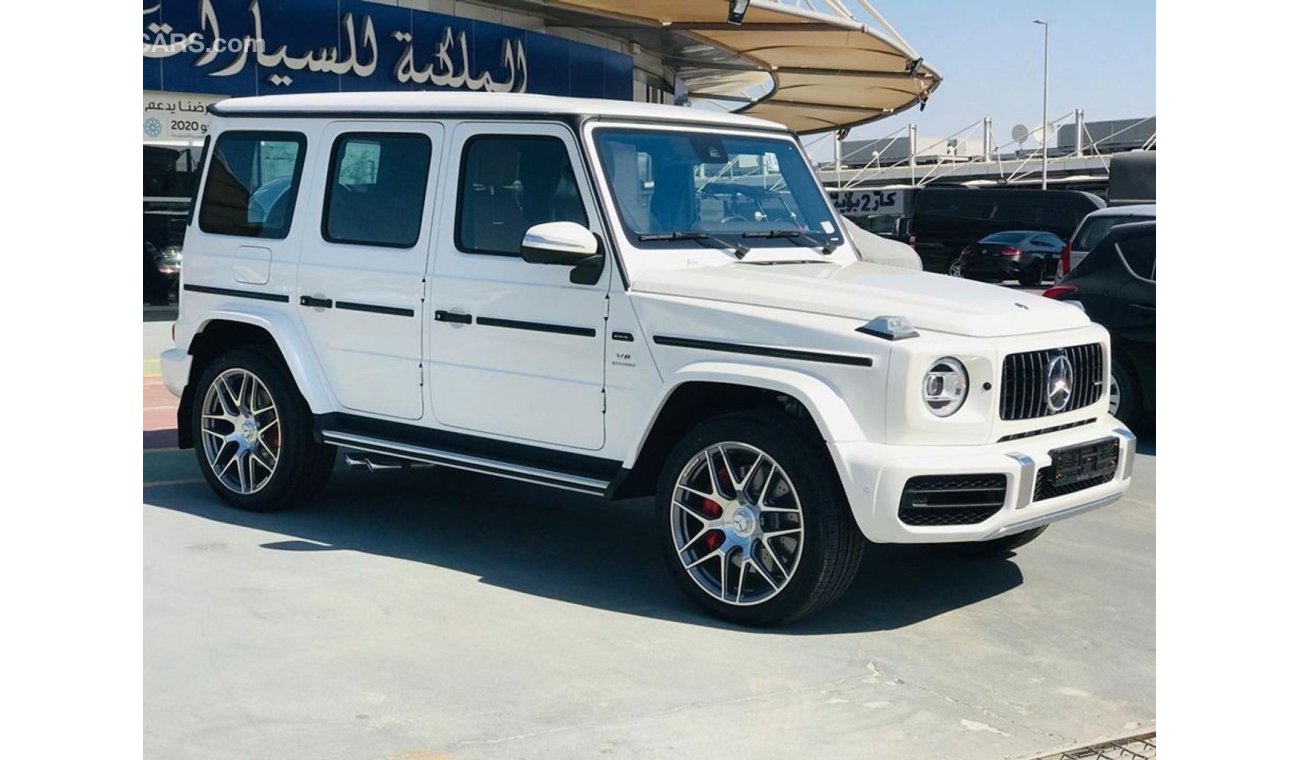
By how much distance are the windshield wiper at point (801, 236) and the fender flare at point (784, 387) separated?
3.43 feet

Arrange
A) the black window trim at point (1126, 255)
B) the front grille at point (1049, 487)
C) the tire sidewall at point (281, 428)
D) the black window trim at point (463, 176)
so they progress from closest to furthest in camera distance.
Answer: the front grille at point (1049, 487) < the black window trim at point (463, 176) < the tire sidewall at point (281, 428) < the black window trim at point (1126, 255)

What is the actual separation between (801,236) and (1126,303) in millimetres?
4361

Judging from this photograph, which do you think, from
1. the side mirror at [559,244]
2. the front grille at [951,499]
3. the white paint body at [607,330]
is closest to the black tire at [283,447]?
the white paint body at [607,330]

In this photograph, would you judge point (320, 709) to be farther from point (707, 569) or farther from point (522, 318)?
point (522, 318)

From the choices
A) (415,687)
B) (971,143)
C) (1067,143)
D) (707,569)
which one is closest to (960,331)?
(707,569)

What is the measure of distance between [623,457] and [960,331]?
142 centimetres

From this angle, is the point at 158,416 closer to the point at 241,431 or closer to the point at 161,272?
the point at 241,431

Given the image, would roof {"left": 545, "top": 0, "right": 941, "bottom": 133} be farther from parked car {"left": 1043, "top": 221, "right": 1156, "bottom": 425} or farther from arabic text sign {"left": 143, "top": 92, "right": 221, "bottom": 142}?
parked car {"left": 1043, "top": 221, "right": 1156, "bottom": 425}

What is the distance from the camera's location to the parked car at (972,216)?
37.5 m

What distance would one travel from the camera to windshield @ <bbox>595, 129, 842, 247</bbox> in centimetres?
630

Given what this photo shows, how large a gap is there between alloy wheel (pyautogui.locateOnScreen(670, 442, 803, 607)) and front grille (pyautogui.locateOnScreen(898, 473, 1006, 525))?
1.35 ft

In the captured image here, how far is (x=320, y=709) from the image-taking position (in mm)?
4637

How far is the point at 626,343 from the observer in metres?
5.99

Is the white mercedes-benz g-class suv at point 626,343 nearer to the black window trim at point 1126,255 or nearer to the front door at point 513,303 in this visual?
the front door at point 513,303
